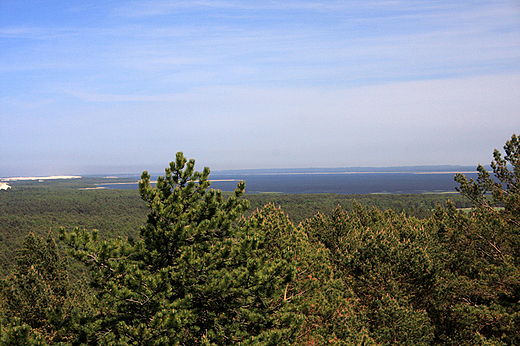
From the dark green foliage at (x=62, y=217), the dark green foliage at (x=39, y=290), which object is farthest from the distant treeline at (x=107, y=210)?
the dark green foliage at (x=39, y=290)

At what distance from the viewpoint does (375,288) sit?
17953mm

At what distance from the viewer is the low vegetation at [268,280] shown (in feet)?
32.2

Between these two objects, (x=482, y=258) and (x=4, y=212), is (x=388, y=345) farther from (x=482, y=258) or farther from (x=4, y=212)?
(x=4, y=212)

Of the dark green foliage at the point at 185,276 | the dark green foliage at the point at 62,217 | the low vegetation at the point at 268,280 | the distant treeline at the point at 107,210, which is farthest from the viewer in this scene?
the distant treeline at the point at 107,210

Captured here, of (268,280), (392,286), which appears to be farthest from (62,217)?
(268,280)

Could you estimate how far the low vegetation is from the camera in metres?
9.80

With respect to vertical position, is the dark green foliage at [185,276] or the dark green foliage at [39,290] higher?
the dark green foliage at [185,276]

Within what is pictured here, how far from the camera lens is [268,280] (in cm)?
1084

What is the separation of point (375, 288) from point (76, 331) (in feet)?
42.8

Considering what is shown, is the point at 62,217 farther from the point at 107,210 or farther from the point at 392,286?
the point at 392,286

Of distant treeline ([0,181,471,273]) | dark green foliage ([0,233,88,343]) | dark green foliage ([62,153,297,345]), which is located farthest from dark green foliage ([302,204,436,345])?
distant treeline ([0,181,471,273])

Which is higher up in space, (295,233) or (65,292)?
(295,233)

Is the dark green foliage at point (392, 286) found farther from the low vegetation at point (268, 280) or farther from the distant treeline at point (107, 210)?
the distant treeline at point (107, 210)

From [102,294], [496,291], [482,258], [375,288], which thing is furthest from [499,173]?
[102,294]
